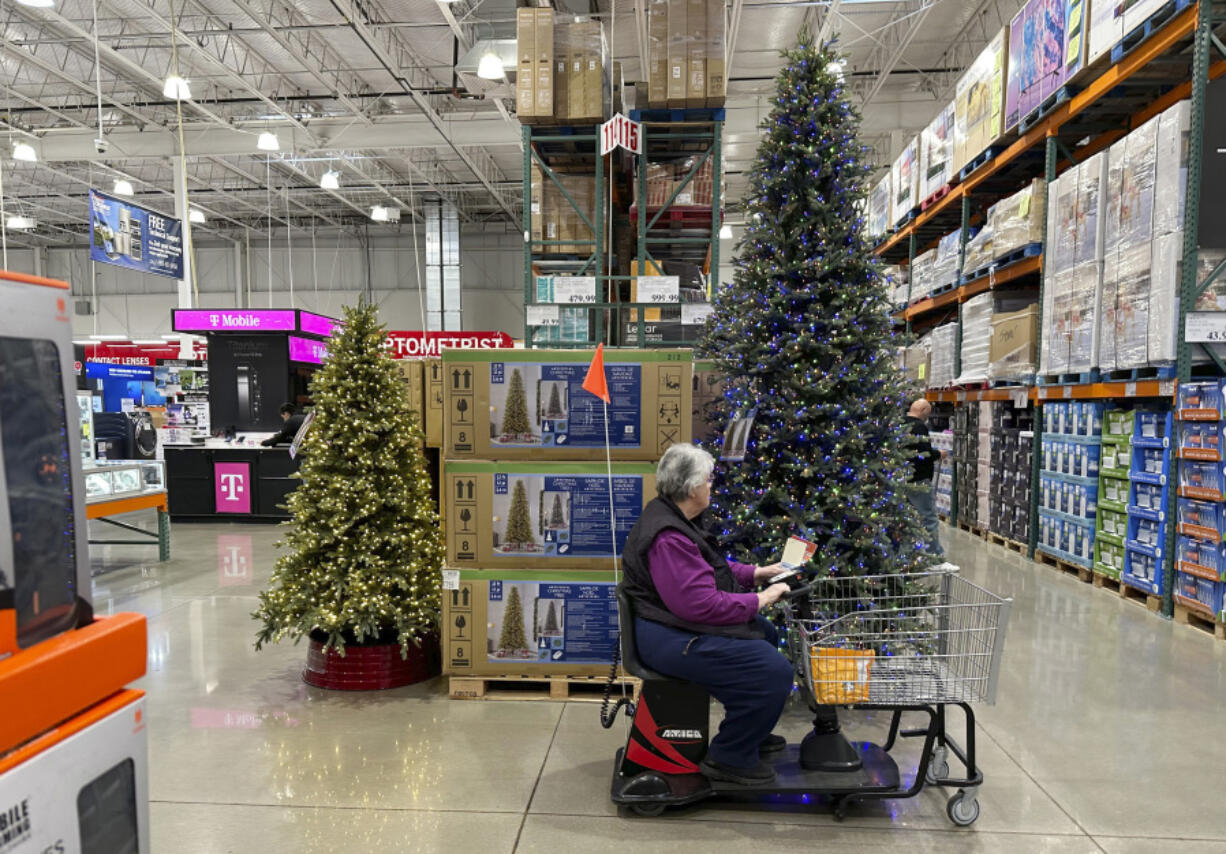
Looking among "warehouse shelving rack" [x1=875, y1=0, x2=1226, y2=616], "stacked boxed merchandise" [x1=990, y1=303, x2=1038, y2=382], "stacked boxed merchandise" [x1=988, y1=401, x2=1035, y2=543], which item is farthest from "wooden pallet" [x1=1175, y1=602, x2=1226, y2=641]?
"stacked boxed merchandise" [x1=990, y1=303, x2=1038, y2=382]

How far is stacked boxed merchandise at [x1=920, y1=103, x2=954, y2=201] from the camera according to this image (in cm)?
1050

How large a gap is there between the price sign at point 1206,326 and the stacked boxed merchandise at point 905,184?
664cm

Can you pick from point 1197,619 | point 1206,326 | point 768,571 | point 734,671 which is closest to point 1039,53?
point 1206,326

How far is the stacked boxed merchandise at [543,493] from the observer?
4.43 metres

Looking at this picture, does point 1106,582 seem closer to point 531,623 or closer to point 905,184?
point 531,623

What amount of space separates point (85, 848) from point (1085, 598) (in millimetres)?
7748

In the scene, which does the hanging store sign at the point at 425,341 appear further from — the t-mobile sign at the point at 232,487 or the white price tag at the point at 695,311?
the white price tag at the point at 695,311

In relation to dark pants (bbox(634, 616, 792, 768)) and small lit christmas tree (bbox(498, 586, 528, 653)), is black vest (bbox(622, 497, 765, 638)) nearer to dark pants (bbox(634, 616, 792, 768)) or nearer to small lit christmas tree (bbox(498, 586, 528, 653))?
dark pants (bbox(634, 616, 792, 768))

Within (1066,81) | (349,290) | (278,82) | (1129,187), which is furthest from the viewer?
(349,290)

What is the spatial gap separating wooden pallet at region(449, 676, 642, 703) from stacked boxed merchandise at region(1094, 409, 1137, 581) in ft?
17.2

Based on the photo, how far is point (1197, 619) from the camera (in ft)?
19.8

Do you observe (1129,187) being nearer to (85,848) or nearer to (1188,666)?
(1188,666)

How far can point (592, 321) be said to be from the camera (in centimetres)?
896

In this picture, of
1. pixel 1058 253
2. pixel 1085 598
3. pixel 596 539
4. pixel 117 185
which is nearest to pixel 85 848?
pixel 596 539
